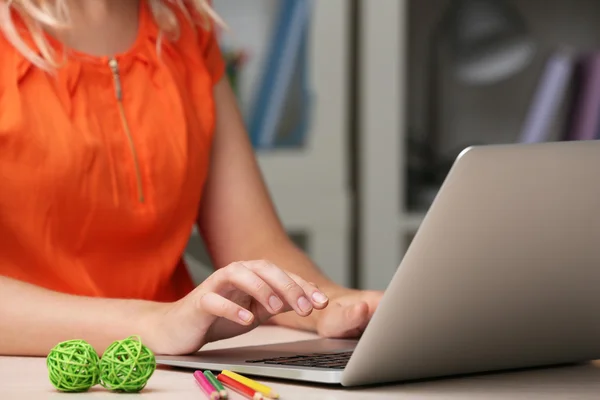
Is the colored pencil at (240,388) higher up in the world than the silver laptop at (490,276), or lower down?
lower down

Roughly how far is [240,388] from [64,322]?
32 cm

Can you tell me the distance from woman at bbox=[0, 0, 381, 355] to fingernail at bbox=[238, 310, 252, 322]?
0.64 ft

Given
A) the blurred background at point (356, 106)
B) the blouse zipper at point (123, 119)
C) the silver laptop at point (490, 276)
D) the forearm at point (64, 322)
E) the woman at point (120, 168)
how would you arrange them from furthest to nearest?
the blurred background at point (356, 106), the blouse zipper at point (123, 119), the woman at point (120, 168), the forearm at point (64, 322), the silver laptop at point (490, 276)

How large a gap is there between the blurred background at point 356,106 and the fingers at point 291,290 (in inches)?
46.8

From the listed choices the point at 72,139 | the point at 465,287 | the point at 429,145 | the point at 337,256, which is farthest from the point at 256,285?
the point at 429,145

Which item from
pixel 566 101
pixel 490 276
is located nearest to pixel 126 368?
pixel 490 276

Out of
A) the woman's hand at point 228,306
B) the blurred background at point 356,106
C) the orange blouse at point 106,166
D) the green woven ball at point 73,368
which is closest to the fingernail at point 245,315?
the woman's hand at point 228,306

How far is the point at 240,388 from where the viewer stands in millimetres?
681

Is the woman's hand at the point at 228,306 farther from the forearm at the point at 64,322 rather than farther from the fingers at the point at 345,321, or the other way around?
the fingers at the point at 345,321

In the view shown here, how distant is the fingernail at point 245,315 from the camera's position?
78cm

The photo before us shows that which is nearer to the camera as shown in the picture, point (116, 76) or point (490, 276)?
point (490, 276)

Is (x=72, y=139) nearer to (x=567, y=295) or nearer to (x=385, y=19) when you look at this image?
(x=567, y=295)

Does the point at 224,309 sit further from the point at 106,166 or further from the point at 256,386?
the point at 106,166

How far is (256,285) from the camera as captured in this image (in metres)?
0.79
